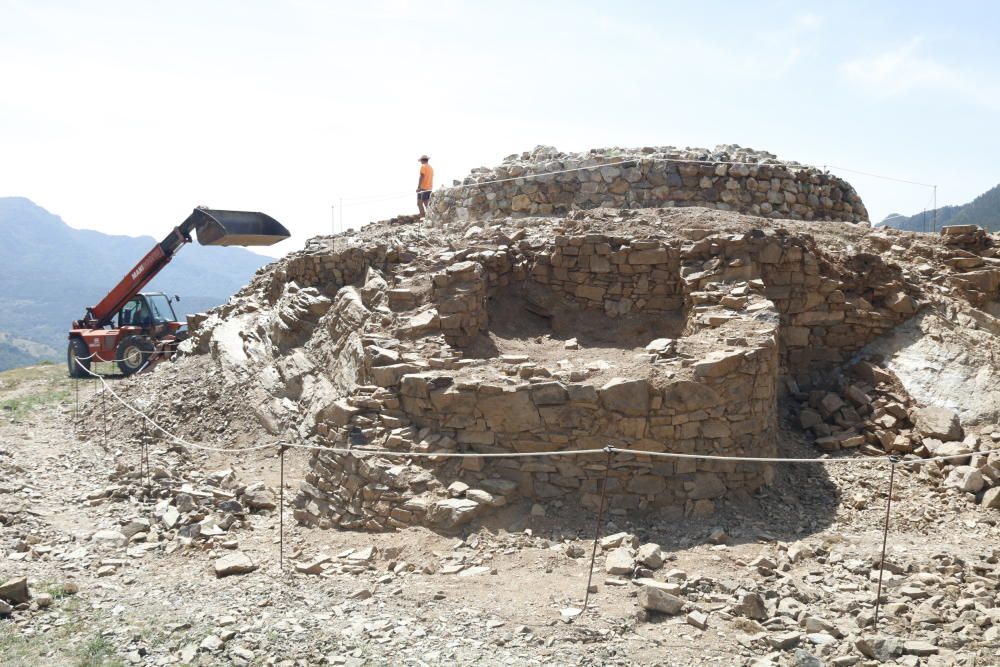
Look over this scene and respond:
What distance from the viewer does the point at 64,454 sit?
11.3 m

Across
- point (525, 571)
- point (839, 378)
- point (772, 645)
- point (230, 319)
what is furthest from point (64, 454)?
point (839, 378)

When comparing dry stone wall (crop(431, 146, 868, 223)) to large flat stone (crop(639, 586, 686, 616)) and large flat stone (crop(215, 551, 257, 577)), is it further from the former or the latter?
large flat stone (crop(639, 586, 686, 616))

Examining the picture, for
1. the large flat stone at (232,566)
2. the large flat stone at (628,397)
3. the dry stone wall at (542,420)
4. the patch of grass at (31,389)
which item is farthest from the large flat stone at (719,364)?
the patch of grass at (31,389)

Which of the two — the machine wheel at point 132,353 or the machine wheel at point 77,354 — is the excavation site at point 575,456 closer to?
the machine wheel at point 132,353

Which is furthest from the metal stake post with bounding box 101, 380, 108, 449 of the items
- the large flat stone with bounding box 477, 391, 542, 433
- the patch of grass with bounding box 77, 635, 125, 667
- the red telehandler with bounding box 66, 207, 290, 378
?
the large flat stone with bounding box 477, 391, 542, 433

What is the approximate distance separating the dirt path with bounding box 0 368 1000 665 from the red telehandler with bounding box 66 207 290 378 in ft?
26.9

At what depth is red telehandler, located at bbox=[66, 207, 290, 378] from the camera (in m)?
15.7

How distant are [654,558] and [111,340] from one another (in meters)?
15.6

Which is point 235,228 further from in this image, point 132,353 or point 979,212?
point 979,212

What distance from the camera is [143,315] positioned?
17.9 meters

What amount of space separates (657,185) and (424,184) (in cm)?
555

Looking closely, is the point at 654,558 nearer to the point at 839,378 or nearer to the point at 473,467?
the point at 473,467

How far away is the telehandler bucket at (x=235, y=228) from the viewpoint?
1522 centimetres

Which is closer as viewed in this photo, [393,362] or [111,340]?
[393,362]
